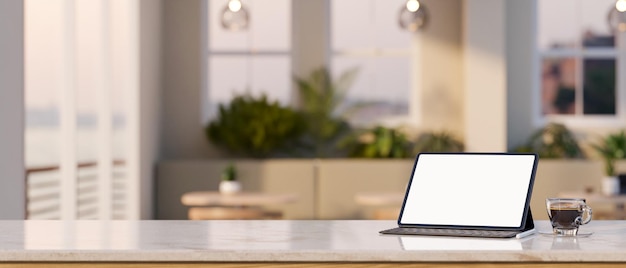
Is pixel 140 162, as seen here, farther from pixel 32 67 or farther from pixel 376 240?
pixel 376 240

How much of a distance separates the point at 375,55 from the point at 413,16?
1.98 metres

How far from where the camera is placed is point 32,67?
908cm

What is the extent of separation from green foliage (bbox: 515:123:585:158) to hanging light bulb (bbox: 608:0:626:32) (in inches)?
79.7

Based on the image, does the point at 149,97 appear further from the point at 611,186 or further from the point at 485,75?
the point at 611,186

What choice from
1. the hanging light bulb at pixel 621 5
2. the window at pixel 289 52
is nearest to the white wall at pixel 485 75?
the window at pixel 289 52

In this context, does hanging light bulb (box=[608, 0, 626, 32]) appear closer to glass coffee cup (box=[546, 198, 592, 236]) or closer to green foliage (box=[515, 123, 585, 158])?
green foliage (box=[515, 123, 585, 158])

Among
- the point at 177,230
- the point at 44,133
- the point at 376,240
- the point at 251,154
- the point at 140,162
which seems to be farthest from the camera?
the point at 251,154

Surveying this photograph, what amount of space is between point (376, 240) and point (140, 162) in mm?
7723

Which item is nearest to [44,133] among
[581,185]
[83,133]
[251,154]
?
[83,133]

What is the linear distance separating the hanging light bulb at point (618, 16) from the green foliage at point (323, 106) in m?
3.04

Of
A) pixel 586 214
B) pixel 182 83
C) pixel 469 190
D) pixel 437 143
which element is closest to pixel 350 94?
pixel 437 143

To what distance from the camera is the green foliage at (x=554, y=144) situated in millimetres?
11008

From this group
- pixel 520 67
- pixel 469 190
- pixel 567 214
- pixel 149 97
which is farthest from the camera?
pixel 520 67

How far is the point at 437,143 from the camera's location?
11.0m
